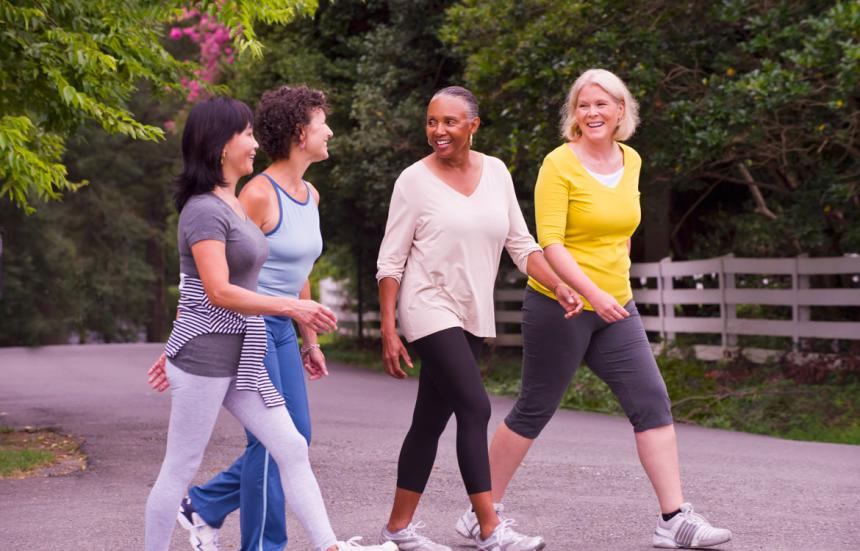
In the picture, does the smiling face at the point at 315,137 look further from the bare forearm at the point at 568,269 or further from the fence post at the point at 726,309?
the fence post at the point at 726,309

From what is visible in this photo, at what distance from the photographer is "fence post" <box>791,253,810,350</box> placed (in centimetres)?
1467

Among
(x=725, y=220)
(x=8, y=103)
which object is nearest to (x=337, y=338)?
(x=725, y=220)

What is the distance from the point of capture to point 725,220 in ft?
61.3

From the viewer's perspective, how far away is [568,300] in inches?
224

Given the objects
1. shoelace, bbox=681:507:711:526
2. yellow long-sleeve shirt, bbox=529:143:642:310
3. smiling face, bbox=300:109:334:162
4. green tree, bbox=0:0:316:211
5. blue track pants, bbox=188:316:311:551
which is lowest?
shoelace, bbox=681:507:711:526

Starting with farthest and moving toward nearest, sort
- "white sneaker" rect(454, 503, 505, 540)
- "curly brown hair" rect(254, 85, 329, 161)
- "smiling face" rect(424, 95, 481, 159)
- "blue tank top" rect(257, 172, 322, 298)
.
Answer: "white sneaker" rect(454, 503, 505, 540) < "smiling face" rect(424, 95, 481, 159) < "curly brown hair" rect(254, 85, 329, 161) < "blue tank top" rect(257, 172, 322, 298)

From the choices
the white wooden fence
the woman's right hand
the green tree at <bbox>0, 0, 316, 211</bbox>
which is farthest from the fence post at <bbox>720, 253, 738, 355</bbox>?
the woman's right hand

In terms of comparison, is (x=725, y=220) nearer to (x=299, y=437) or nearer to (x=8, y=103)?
(x=8, y=103)

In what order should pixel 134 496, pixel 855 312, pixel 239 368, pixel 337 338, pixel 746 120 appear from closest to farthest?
pixel 239 368
pixel 134 496
pixel 746 120
pixel 855 312
pixel 337 338

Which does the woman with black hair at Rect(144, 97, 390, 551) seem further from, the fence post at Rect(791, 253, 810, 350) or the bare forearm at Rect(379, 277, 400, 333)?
the fence post at Rect(791, 253, 810, 350)

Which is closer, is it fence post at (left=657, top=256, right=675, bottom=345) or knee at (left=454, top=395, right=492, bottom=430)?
knee at (left=454, top=395, right=492, bottom=430)

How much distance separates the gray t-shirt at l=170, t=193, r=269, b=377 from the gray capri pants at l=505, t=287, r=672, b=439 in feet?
5.26

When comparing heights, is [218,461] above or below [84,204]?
below

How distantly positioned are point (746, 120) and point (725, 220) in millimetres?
6713
